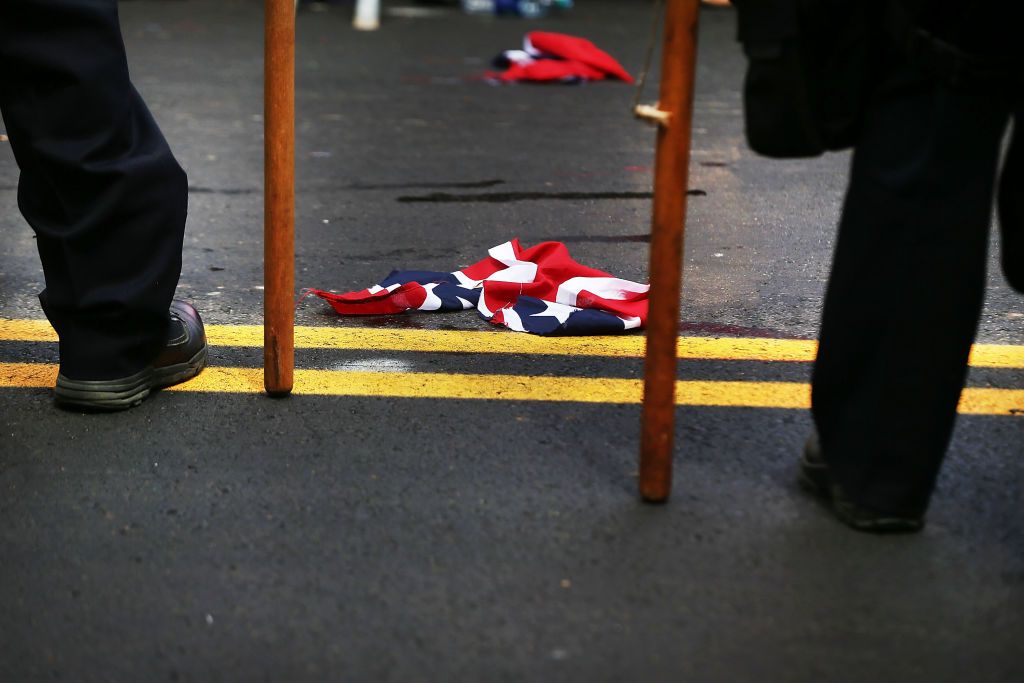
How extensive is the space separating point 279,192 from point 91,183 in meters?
0.37

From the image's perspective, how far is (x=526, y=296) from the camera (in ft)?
12.0

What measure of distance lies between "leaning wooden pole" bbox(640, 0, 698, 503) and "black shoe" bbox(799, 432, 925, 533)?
260mm

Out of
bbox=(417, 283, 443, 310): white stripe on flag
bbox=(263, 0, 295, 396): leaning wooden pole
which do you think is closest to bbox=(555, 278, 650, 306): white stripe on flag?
bbox=(417, 283, 443, 310): white stripe on flag

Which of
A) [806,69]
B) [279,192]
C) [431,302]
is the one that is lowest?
[431,302]

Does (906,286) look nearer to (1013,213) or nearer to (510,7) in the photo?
(1013,213)

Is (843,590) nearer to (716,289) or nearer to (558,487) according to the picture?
(558,487)

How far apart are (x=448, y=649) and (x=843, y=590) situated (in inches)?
24.7

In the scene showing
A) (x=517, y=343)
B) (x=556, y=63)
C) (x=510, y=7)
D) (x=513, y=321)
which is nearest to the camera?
(x=517, y=343)

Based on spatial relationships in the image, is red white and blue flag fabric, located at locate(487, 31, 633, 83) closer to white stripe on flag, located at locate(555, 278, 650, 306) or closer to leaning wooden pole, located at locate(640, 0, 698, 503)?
white stripe on flag, located at locate(555, 278, 650, 306)

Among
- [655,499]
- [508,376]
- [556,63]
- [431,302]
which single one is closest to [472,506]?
[655,499]

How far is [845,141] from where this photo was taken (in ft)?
7.59

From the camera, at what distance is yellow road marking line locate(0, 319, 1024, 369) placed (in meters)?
3.38

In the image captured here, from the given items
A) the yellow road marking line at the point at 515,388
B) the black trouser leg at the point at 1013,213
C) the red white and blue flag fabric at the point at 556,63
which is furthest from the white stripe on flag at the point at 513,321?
the red white and blue flag fabric at the point at 556,63

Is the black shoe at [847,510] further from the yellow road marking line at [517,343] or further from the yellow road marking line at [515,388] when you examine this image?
the yellow road marking line at [517,343]
